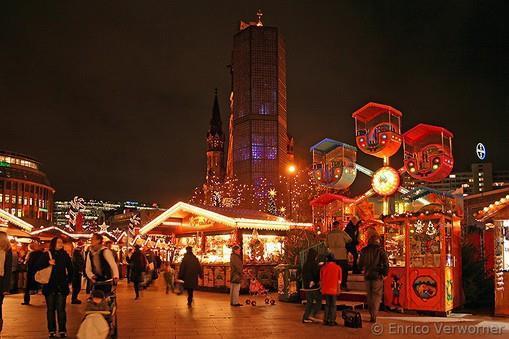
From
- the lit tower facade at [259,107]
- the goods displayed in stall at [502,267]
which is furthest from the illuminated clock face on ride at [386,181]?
the lit tower facade at [259,107]

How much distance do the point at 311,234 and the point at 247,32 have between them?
10171 cm

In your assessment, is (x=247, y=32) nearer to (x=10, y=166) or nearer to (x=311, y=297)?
(x=10, y=166)

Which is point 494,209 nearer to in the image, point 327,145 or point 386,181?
point 386,181

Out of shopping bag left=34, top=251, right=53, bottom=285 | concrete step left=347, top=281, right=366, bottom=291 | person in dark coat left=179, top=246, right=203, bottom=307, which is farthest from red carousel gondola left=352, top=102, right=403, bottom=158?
shopping bag left=34, top=251, right=53, bottom=285

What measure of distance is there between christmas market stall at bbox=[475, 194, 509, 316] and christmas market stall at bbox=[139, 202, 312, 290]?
848 cm

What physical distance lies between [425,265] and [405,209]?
7130mm

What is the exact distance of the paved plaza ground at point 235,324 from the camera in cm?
998

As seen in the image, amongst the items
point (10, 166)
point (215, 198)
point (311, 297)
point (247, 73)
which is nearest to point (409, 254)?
point (311, 297)

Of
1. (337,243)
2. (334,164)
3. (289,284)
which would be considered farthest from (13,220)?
(337,243)

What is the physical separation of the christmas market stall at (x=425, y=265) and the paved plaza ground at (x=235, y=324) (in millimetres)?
524

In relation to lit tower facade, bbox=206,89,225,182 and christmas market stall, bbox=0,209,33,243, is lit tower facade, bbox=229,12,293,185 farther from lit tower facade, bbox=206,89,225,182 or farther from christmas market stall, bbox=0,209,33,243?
christmas market stall, bbox=0,209,33,243

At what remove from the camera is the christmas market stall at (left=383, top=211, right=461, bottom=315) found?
13.0 m

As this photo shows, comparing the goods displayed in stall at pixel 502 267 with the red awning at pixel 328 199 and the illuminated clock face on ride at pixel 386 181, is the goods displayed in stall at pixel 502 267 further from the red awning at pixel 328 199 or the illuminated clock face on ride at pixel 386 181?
the red awning at pixel 328 199

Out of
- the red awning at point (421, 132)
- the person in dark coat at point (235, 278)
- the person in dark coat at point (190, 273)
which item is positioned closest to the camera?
the person in dark coat at point (235, 278)
